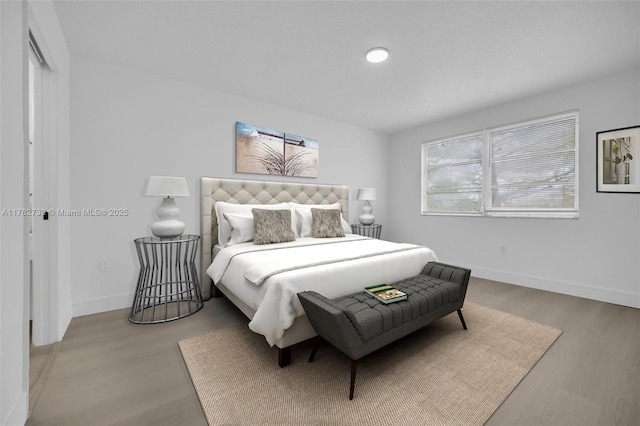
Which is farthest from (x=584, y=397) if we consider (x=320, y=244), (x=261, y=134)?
(x=261, y=134)

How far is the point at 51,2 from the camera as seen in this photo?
1831mm

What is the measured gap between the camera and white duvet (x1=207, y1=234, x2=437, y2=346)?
5.56ft

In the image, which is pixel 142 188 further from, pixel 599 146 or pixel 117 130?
pixel 599 146

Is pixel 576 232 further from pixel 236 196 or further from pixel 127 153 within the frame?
pixel 127 153

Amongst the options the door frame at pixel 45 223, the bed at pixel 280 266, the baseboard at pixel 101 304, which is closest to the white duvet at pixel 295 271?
the bed at pixel 280 266

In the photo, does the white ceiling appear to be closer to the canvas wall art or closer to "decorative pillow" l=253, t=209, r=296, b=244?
the canvas wall art

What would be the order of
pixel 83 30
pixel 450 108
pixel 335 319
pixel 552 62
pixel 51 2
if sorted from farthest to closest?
pixel 450 108
pixel 552 62
pixel 83 30
pixel 51 2
pixel 335 319

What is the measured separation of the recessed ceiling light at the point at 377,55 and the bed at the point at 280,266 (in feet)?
6.08

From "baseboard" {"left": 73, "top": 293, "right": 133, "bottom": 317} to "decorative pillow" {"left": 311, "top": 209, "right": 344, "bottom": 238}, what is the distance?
7.06ft
